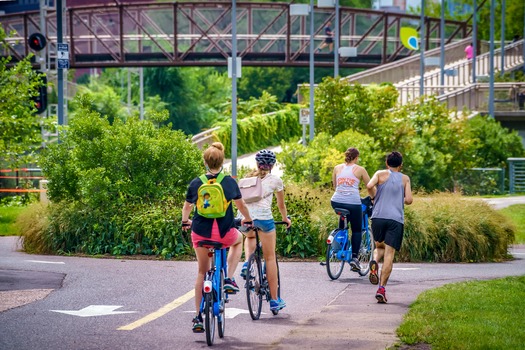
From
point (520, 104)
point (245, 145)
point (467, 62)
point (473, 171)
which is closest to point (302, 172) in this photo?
point (473, 171)

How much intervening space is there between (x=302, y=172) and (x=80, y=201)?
10.1 meters

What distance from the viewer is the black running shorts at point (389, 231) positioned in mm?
13969

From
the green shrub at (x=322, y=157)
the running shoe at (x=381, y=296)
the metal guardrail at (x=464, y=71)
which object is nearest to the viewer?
the running shoe at (x=381, y=296)

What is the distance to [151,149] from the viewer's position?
21.0 meters

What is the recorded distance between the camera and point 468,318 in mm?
11828

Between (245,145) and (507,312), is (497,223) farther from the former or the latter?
(245,145)

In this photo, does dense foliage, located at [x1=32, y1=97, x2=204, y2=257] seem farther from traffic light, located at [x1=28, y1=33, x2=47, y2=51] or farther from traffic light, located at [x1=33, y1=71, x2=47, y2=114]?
traffic light, located at [x1=28, y1=33, x2=47, y2=51]

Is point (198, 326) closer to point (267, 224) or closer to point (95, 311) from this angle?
point (267, 224)

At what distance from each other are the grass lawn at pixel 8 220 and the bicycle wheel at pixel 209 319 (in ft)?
49.6

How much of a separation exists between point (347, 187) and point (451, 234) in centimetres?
378

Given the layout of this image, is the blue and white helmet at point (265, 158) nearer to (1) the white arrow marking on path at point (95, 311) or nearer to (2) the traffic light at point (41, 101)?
(1) the white arrow marking on path at point (95, 311)

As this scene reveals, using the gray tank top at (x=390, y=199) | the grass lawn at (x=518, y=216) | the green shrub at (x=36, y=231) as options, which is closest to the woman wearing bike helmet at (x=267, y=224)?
the gray tank top at (x=390, y=199)

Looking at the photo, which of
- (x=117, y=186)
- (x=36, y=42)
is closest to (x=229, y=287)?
(x=117, y=186)

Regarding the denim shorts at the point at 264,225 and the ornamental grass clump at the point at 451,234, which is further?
the ornamental grass clump at the point at 451,234
